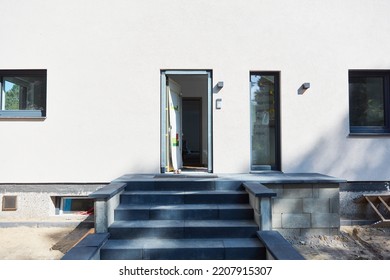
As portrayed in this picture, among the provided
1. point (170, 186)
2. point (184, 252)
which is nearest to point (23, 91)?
point (170, 186)

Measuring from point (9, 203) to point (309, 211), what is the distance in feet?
17.2

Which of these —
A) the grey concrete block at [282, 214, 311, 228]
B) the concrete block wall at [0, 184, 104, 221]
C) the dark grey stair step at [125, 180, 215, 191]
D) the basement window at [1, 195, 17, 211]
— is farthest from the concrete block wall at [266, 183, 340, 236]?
the basement window at [1, 195, 17, 211]

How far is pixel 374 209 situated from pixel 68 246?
5128 millimetres

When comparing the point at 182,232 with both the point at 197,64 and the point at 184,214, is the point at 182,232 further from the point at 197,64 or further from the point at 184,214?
the point at 197,64

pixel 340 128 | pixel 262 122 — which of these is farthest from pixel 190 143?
pixel 340 128

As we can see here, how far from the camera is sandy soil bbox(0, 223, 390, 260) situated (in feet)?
11.4

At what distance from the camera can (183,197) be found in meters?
3.72

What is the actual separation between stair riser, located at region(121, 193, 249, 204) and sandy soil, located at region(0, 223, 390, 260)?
3.52 feet

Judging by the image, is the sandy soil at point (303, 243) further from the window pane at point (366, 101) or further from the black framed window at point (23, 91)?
the black framed window at point (23, 91)

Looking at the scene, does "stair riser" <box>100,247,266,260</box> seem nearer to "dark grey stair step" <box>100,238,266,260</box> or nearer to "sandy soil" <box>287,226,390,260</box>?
"dark grey stair step" <box>100,238,266,260</box>

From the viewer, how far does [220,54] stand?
4.84m

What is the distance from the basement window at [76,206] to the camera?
16.0 feet

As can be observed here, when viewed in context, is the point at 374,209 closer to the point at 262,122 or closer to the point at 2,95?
the point at 262,122

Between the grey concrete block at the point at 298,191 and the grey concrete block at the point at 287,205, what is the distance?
0.06 m
